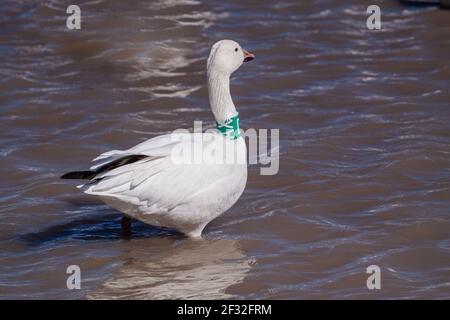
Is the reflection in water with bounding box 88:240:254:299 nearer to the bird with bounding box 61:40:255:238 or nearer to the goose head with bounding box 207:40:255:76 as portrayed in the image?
the bird with bounding box 61:40:255:238

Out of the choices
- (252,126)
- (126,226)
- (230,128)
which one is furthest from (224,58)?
(252,126)

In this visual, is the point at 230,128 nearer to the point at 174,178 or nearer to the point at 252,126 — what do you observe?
the point at 174,178

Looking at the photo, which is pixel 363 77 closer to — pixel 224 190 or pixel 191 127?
pixel 191 127

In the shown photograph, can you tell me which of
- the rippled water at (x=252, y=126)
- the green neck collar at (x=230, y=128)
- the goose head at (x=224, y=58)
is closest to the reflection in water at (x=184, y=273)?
the rippled water at (x=252, y=126)

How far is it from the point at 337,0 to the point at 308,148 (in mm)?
3938

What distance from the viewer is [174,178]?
278 inches

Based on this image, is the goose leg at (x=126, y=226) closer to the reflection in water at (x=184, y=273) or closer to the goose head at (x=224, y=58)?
the reflection in water at (x=184, y=273)

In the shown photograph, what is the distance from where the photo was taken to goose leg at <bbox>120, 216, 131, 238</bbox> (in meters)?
7.41

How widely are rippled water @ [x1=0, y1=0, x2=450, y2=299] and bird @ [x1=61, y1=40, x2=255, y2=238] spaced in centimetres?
35

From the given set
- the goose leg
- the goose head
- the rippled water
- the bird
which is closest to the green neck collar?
the bird

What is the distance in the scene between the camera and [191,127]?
31.2ft

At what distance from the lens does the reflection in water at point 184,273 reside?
6.64m

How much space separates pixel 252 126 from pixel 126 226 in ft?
7.86
